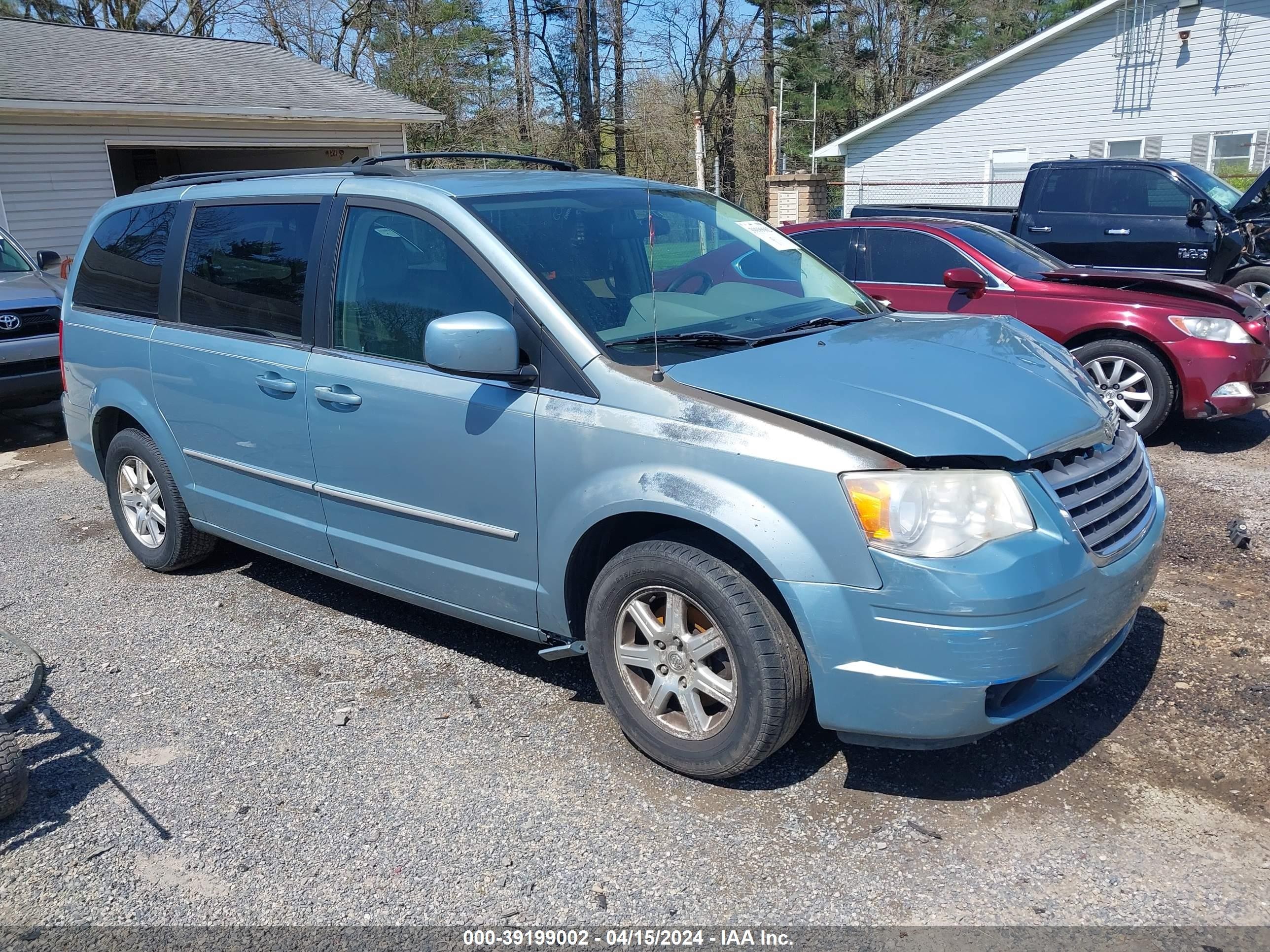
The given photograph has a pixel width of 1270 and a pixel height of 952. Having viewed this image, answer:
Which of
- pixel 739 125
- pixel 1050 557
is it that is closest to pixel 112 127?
pixel 1050 557

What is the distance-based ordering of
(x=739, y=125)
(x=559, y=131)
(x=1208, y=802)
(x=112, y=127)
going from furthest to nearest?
1. (x=739, y=125)
2. (x=559, y=131)
3. (x=112, y=127)
4. (x=1208, y=802)

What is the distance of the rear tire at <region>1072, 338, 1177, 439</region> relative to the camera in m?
6.99

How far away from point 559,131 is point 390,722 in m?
28.7

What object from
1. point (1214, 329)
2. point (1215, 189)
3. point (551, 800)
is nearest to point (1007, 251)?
point (1214, 329)

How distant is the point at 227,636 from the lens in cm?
459

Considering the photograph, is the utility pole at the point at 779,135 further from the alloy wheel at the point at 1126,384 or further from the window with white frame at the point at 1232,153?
the alloy wheel at the point at 1126,384

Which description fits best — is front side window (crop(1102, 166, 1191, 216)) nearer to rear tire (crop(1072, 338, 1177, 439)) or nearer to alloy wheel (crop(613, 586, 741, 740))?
rear tire (crop(1072, 338, 1177, 439))

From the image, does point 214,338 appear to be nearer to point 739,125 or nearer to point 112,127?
point 112,127

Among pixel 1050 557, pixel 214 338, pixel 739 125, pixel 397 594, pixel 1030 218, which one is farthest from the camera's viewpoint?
pixel 739 125

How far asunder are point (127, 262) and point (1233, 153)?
22659mm

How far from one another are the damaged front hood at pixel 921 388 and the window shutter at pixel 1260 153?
20.8m

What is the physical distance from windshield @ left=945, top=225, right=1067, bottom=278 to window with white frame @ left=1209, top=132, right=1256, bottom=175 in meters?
15.7

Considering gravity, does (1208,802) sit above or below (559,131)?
below

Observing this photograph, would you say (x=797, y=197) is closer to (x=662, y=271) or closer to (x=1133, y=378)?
(x=1133, y=378)
